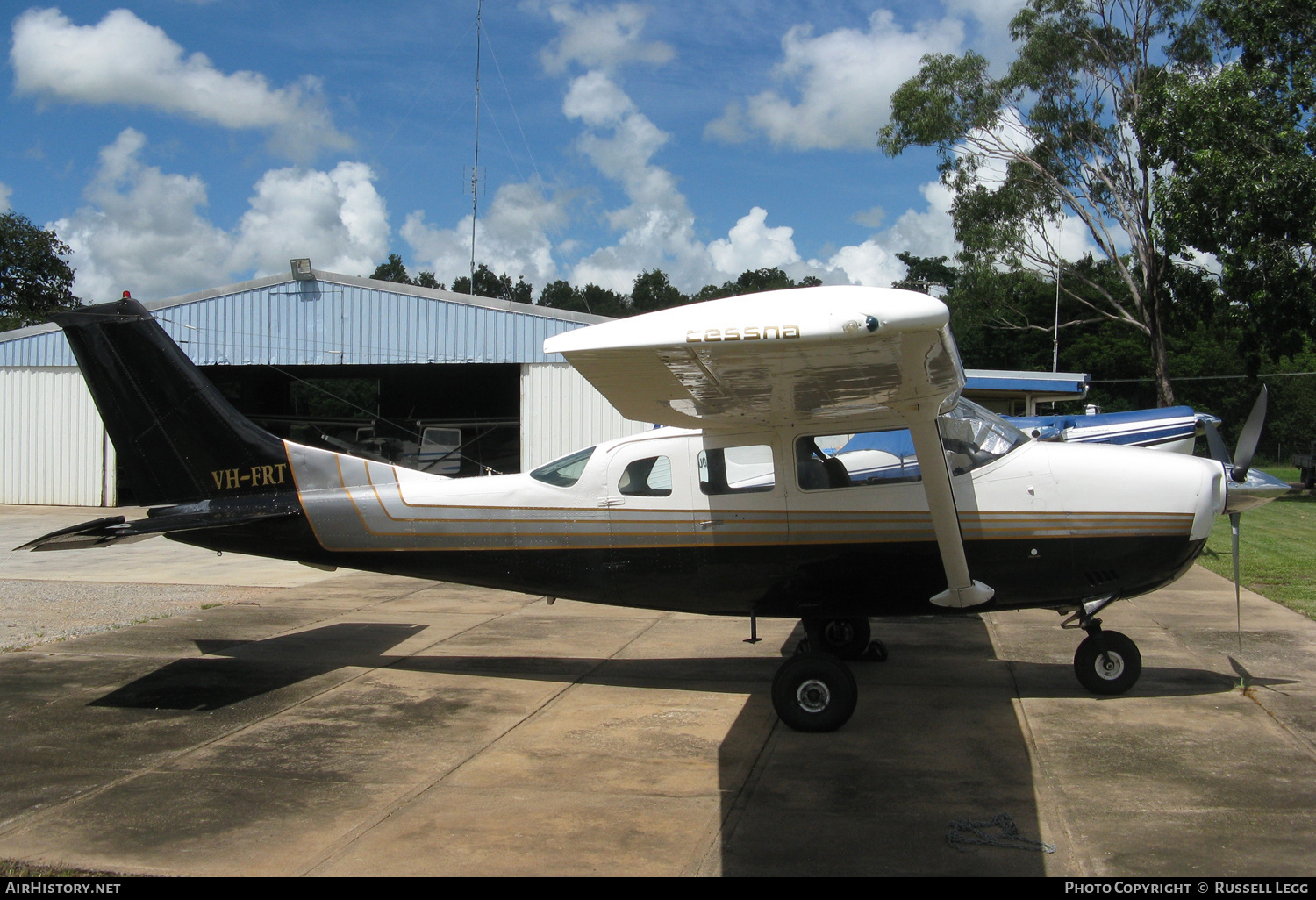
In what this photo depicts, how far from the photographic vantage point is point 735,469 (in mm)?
6688

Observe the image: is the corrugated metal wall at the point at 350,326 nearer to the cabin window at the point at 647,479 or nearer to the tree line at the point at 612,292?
the cabin window at the point at 647,479

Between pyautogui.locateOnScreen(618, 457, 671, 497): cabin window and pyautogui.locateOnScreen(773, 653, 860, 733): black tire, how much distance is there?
5.25ft

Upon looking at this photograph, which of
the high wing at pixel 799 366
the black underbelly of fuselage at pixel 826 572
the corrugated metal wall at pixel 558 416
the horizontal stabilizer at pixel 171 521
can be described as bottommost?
the black underbelly of fuselage at pixel 826 572

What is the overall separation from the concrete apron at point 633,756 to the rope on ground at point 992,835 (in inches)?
2.2

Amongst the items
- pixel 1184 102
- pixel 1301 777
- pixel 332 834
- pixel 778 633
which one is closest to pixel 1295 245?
pixel 1184 102

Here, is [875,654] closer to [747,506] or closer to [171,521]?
[747,506]

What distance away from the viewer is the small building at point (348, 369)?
21.5 metres

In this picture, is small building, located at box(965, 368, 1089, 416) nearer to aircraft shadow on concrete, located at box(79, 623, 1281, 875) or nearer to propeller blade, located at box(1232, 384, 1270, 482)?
propeller blade, located at box(1232, 384, 1270, 482)

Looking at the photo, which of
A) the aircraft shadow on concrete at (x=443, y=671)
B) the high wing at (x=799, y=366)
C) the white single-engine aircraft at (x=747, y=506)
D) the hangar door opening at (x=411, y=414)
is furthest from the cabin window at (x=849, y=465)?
the hangar door opening at (x=411, y=414)

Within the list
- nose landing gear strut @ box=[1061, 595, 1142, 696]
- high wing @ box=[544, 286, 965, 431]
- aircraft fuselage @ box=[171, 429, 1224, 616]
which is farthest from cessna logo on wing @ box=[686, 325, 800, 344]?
nose landing gear strut @ box=[1061, 595, 1142, 696]

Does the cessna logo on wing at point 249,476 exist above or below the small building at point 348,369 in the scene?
below

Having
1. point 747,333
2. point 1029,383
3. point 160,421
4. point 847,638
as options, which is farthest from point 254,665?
point 1029,383

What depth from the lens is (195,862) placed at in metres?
4.10

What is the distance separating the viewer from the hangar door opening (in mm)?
24906
